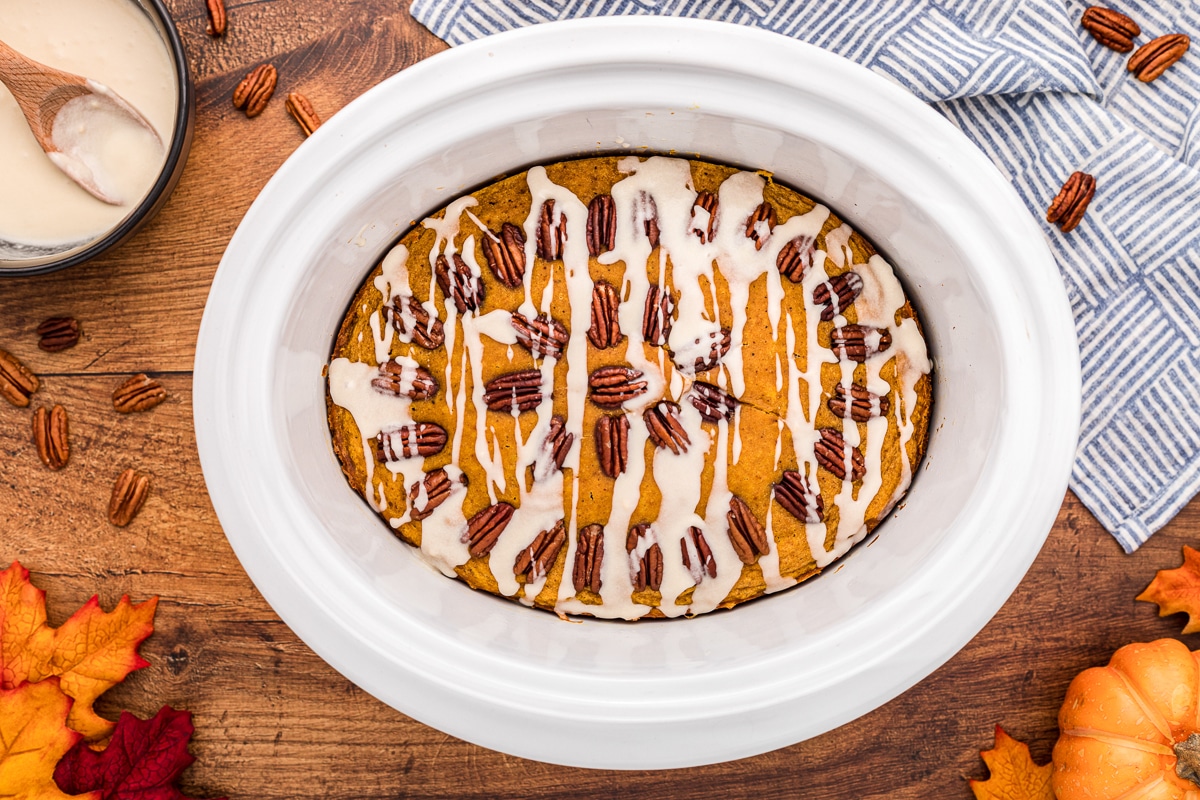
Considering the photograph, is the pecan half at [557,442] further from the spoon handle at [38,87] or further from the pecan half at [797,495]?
the spoon handle at [38,87]

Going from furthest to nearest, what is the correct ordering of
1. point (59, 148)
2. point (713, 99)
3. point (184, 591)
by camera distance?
point (184, 591), point (59, 148), point (713, 99)

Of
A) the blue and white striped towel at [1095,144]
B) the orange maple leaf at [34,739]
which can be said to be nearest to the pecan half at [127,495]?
the orange maple leaf at [34,739]

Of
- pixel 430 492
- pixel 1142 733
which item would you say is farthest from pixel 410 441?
pixel 1142 733

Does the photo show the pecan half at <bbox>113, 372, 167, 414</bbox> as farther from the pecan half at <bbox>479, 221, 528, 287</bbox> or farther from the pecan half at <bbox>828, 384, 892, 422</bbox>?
the pecan half at <bbox>828, 384, 892, 422</bbox>

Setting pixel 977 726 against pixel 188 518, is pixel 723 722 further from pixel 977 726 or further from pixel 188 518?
pixel 188 518

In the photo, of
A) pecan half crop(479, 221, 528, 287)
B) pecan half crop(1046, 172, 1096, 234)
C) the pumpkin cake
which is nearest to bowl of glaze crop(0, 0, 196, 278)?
the pumpkin cake

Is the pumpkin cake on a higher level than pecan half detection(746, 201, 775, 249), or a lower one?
lower

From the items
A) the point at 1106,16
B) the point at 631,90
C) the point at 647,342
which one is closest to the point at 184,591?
the point at 647,342
